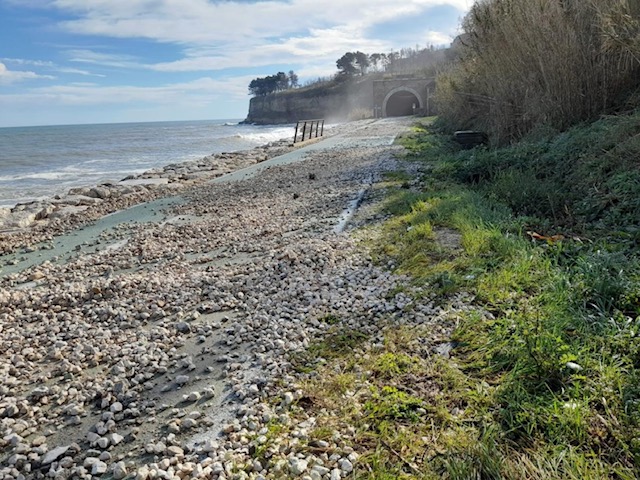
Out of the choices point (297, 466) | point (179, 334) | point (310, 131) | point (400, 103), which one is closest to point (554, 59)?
point (179, 334)

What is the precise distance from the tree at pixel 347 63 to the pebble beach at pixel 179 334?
80.6 metres

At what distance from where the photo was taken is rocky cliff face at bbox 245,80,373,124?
70.2m

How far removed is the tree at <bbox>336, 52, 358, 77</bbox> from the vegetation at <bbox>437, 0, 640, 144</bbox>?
7608cm

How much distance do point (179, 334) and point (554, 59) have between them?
24.7 feet

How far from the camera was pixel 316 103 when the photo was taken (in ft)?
263

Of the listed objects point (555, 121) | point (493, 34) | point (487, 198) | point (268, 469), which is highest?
point (493, 34)

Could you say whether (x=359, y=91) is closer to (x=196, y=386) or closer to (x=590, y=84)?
(x=590, y=84)

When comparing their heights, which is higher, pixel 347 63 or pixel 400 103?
pixel 347 63

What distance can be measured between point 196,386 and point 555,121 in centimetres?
766

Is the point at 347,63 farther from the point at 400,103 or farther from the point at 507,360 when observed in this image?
the point at 507,360

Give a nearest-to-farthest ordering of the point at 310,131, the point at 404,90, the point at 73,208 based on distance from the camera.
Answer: the point at 73,208, the point at 310,131, the point at 404,90

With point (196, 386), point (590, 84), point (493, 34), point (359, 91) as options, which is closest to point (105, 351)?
point (196, 386)

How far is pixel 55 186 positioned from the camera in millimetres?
16656

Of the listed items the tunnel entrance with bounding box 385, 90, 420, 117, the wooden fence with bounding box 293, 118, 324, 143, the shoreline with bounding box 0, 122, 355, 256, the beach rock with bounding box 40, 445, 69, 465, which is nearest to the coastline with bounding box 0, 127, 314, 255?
the shoreline with bounding box 0, 122, 355, 256
